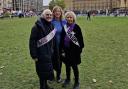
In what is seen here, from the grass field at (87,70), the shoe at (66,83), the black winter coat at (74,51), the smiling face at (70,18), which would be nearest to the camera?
the smiling face at (70,18)

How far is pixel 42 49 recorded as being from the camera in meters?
8.56

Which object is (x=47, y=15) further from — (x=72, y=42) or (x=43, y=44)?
(x=72, y=42)

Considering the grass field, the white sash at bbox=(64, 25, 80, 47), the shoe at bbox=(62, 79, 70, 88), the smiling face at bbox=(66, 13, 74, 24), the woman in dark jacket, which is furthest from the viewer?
the grass field

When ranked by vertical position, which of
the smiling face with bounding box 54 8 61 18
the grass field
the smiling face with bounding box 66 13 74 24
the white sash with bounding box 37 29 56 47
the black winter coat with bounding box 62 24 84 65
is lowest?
the grass field

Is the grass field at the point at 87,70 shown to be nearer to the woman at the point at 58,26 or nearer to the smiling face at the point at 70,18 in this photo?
the woman at the point at 58,26

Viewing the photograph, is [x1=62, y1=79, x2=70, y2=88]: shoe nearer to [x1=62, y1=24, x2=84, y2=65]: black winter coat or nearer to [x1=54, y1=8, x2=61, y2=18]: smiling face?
[x1=62, y1=24, x2=84, y2=65]: black winter coat

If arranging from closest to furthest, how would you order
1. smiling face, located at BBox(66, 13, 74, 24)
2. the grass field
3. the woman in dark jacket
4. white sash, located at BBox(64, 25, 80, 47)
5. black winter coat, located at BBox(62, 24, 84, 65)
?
the woman in dark jacket
smiling face, located at BBox(66, 13, 74, 24)
white sash, located at BBox(64, 25, 80, 47)
black winter coat, located at BBox(62, 24, 84, 65)
the grass field

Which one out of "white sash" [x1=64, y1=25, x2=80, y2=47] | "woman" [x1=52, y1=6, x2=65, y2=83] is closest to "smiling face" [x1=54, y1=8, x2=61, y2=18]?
"woman" [x1=52, y1=6, x2=65, y2=83]

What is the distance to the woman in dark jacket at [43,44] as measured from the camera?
8453mm

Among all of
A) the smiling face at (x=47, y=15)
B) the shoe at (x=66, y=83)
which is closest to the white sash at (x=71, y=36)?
A: the smiling face at (x=47, y=15)

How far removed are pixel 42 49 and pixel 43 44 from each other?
0.37 ft

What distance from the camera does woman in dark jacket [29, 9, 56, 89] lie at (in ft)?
27.7

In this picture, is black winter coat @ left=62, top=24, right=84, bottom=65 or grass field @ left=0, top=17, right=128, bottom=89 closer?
black winter coat @ left=62, top=24, right=84, bottom=65

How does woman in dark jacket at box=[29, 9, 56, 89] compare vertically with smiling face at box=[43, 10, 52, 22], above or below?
below
